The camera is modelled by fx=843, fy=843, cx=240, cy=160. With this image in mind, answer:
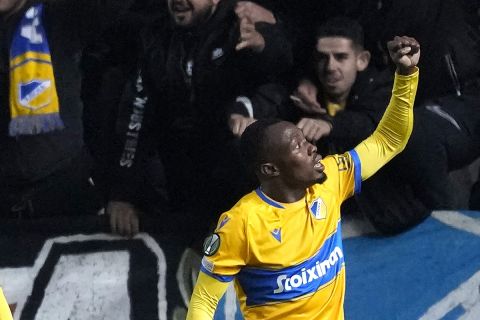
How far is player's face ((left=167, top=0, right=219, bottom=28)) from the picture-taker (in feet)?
7.54

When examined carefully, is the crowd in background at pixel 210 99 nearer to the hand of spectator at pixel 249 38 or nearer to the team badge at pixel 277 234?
the hand of spectator at pixel 249 38

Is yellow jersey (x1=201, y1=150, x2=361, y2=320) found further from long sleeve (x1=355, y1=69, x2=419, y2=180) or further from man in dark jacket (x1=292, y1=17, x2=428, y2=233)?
man in dark jacket (x1=292, y1=17, x2=428, y2=233)

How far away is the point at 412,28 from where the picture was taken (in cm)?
239

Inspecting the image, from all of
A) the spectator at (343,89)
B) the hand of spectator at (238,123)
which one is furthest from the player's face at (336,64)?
the hand of spectator at (238,123)

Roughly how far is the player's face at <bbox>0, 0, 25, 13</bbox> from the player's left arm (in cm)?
112

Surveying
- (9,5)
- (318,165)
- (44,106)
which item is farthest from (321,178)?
(9,5)

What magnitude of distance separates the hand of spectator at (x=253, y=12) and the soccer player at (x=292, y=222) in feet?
1.85

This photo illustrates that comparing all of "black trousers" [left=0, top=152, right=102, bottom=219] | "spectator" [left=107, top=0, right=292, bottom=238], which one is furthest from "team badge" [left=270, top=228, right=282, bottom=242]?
"black trousers" [left=0, top=152, right=102, bottom=219]

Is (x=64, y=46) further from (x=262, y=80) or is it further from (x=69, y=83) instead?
(x=262, y=80)

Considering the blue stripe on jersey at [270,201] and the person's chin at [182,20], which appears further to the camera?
the person's chin at [182,20]

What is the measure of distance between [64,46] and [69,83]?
0.11 m

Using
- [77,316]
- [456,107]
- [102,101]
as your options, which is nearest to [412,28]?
[456,107]

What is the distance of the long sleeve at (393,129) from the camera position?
179cm

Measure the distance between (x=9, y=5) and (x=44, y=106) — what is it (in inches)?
11.9
